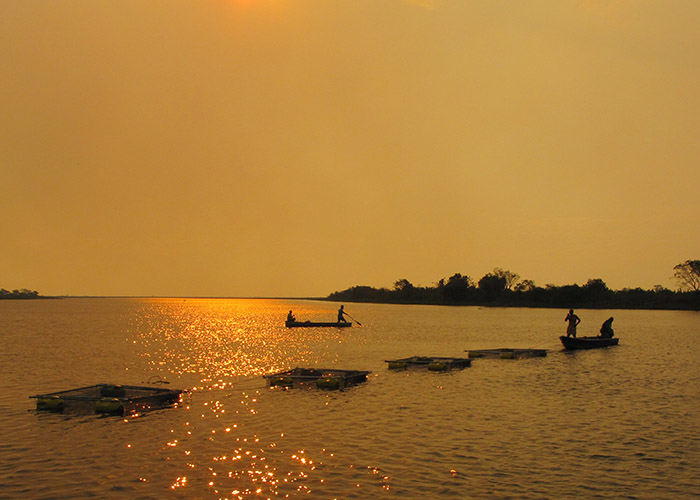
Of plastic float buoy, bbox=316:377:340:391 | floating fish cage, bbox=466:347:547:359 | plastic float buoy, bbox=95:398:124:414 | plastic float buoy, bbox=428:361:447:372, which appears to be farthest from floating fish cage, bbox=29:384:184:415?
floating fish cage, bbox=466:347:547:359

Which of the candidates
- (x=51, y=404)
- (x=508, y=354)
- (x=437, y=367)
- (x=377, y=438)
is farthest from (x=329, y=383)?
(x=508, y=354)

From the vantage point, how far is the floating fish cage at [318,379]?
3055cm

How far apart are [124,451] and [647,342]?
61.7m

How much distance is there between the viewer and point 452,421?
23.2 m

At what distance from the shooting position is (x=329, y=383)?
30406 millimetres

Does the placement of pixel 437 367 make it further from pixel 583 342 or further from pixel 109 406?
pixel 583 342

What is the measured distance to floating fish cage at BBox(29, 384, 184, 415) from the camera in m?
24.2

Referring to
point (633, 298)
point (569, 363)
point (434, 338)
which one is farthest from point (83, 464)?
point (633, 298)

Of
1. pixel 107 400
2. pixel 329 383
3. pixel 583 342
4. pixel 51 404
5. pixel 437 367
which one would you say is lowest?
pixel 51 404

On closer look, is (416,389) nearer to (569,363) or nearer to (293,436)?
(293,436)

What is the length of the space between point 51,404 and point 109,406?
2.64 metres

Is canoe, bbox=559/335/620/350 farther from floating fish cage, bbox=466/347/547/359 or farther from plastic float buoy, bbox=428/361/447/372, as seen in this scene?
plastic float buoy, bbox=428/361/447/372

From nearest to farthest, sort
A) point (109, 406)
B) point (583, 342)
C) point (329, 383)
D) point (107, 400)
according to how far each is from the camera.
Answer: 1. point (109, 406)
2. point (107, 400)
3. point (329, 383)
4. point (583, 342)

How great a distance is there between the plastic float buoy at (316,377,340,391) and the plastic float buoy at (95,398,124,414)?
32.8 feet
